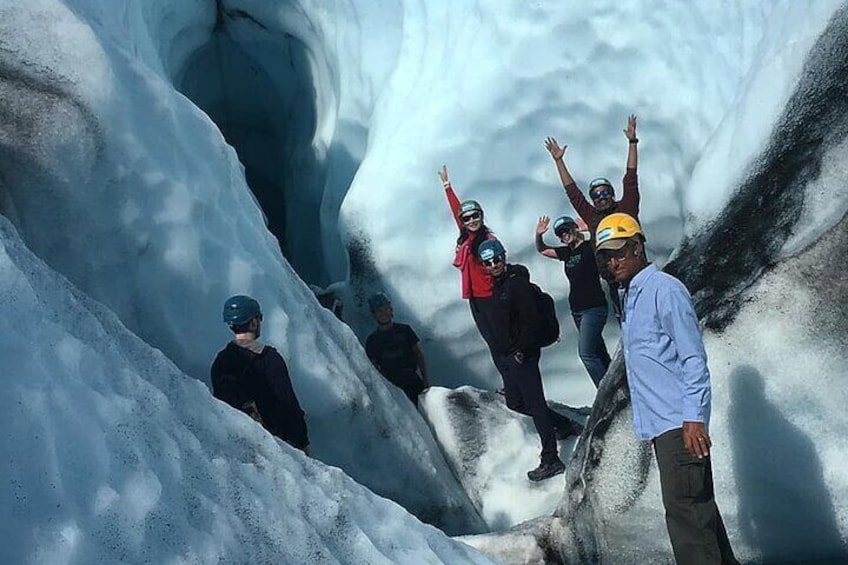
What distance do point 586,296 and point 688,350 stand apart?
1.81 metres

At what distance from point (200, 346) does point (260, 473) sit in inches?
59.4

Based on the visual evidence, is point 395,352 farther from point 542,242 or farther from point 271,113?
point 271,113

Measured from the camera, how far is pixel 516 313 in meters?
3.85

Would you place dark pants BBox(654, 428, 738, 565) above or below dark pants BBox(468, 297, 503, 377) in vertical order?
below

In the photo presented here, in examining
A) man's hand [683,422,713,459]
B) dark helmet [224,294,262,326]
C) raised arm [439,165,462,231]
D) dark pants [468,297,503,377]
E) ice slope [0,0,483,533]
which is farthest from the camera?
raised arm [439,165,462,231]

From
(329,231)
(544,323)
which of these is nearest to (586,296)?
(544,323)

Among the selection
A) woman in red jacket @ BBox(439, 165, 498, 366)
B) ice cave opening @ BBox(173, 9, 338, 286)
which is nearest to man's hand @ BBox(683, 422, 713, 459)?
woman in red jacket @ BBox(439, 165, 498, 366)

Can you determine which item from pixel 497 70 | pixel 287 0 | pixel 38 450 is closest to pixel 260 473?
pixel 38 450

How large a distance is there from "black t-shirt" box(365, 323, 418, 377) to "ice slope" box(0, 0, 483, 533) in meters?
0.29

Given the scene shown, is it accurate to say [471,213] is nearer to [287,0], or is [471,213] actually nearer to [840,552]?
[840,552]

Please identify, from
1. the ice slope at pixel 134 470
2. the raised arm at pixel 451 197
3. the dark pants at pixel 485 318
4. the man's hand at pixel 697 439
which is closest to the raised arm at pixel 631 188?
the dark pants at pixel 485 318

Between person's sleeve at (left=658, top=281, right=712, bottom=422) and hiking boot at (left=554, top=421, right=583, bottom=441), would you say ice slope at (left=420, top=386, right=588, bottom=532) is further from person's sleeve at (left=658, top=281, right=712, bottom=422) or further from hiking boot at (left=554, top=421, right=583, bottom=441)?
person's sleeve at (left=658, top=281, right=712, bottom=422)

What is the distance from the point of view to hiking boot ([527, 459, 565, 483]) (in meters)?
3.87

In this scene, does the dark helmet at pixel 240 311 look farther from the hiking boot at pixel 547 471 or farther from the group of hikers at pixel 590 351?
the hiking boot at pixel 547 471
